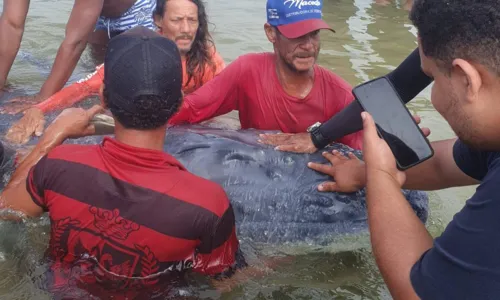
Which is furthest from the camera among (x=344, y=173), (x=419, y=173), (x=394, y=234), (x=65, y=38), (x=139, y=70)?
(x=65, y=38)

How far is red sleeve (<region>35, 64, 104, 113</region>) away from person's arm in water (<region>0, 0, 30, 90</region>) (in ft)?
2.28

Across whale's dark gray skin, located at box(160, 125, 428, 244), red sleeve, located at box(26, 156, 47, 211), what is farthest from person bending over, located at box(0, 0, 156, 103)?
red sleeve, located at box(26, 156, 47, 211)

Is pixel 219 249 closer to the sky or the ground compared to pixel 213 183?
closer to the ground

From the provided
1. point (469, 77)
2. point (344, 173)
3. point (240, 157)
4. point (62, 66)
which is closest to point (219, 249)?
point (240, 157)

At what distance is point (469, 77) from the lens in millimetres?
1877

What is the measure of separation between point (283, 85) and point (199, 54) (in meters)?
1.31

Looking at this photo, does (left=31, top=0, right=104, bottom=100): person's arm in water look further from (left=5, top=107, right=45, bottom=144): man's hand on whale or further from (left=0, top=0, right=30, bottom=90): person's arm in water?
(left=5, top=107, right=45, bottom=144): man's hand on whale

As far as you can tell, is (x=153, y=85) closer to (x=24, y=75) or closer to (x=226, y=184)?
(x=226, y=184)

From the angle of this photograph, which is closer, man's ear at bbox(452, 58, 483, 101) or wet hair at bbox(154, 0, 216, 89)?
man's ear at bbox(452, 58, 483, 101)

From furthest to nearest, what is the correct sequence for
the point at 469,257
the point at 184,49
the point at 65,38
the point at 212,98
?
the point at 184,49 → the point at 65,38 → the point at 212,98 → the point at 469,257

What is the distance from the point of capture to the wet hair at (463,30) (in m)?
1.82

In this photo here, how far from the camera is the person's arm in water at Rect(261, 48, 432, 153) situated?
134 inches

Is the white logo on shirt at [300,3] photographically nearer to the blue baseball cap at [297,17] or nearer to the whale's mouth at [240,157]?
the blue baseball cap at [297,17]

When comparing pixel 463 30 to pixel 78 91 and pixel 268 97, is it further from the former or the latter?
pixel 78 91
